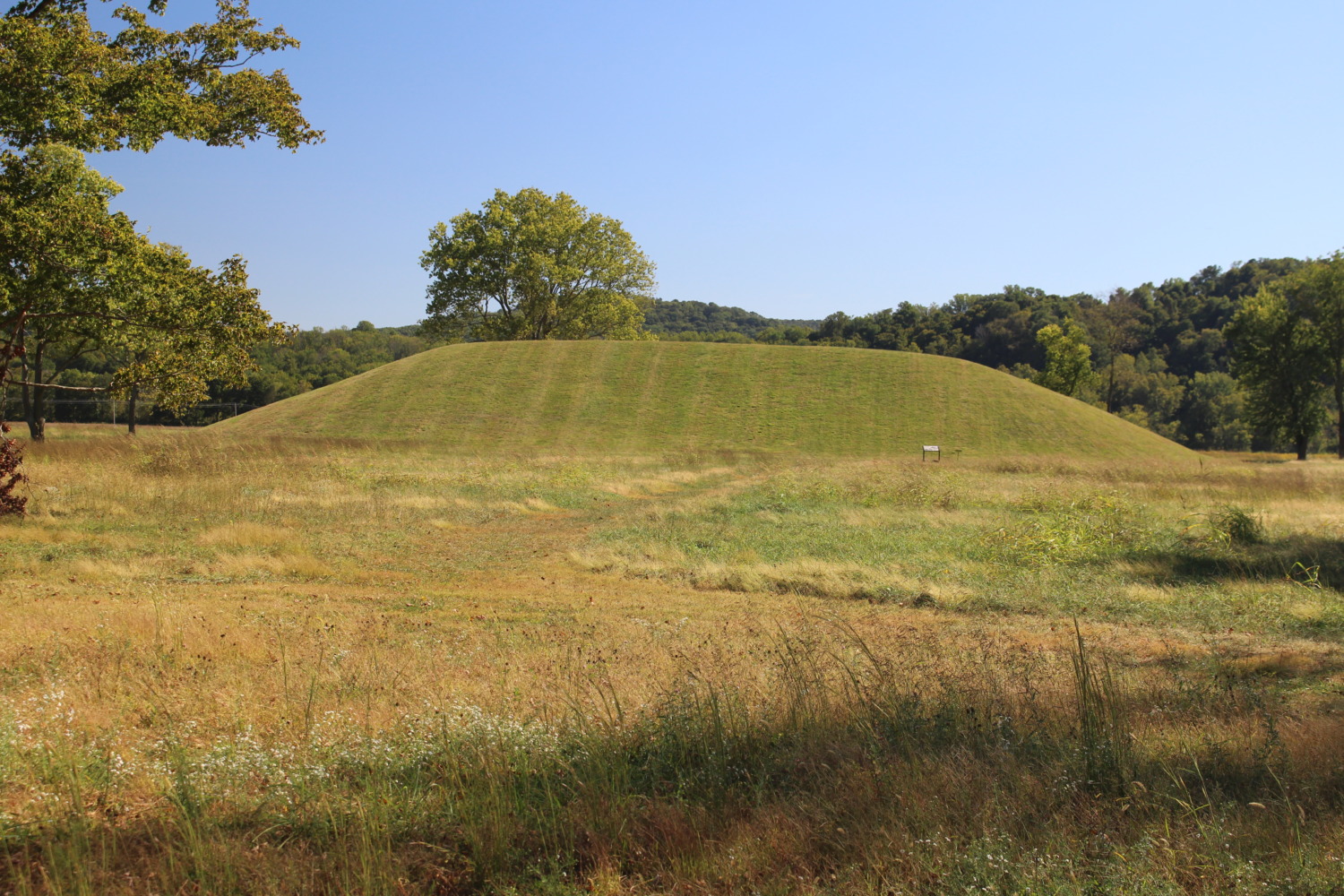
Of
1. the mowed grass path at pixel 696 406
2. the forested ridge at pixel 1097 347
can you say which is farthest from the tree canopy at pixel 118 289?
the forested ridge at pixel 1097 347

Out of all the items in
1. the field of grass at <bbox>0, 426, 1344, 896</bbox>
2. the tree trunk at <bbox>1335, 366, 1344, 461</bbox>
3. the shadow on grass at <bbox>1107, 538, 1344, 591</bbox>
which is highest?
the tree trunk at <bbox>1335, 366, 1344, 461</bbox>

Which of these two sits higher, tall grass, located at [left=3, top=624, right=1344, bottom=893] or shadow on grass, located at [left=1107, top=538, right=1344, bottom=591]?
tall grass, located at [left=3, top=624, right=1344, bottom=893]

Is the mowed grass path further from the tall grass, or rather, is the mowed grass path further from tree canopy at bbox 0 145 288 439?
the tall grass

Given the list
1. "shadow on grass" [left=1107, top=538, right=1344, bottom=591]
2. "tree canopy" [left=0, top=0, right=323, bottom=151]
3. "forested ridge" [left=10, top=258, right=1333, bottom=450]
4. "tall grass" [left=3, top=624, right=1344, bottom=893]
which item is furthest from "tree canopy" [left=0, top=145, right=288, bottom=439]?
"forested ridge" [left=10, top=258, right=1333, bottom=450]

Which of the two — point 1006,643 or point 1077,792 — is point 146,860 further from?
point 1006,643

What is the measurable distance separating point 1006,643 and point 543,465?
2837 centimetres

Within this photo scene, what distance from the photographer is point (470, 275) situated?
7275 cm

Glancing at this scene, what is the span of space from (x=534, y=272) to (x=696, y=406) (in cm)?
2377

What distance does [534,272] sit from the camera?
71.4m

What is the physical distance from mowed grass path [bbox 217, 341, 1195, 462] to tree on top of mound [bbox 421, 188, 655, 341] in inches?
365

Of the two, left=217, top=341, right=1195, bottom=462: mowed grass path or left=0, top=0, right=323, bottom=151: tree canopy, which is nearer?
left=0, top=0, right=323, bottom=151: tree canopy

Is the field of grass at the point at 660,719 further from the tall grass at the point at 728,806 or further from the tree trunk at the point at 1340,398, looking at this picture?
the tree trunk at the point at 1340,398

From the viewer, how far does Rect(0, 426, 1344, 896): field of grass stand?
3.64 metres

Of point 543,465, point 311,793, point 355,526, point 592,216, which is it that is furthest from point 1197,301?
point 311,793
